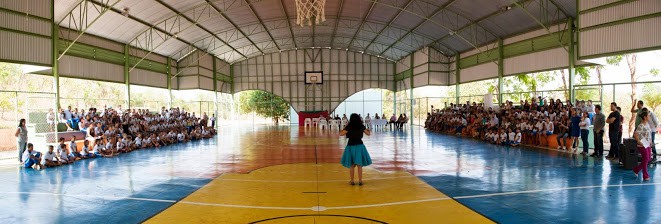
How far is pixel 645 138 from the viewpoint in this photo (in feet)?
28.8

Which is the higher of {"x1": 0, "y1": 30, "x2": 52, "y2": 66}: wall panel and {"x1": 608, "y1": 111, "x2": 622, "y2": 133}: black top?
{"x1": 0, "y1": 30, "x2": 52, "y2": 66}: wall panel

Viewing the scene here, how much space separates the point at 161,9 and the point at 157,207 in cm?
1858

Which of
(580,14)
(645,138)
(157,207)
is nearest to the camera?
(157,207)

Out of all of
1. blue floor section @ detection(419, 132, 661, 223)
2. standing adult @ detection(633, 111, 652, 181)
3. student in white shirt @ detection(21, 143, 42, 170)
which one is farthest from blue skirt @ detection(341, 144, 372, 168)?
student in white shirt @ detection(21, 143, 42, 170)

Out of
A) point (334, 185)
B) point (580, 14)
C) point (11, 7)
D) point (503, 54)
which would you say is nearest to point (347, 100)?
point (503, 54)

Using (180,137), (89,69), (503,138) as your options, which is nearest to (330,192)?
(503,138)

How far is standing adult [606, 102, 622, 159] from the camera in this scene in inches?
467

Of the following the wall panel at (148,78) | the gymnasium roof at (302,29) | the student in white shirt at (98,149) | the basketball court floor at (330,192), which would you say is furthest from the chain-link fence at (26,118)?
the gymnasium roof at (302,29)

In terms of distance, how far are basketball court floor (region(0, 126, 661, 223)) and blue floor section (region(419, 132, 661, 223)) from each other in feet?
0.06

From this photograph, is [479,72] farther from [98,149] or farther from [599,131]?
[98,149]

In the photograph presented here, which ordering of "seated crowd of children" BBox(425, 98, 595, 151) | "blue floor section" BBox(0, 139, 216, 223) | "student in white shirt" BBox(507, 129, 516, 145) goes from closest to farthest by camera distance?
1. "blue floor section" BBox(0, 139, 216, 223)
2. "seated crowd of children" BBox(425, 98, 595, 151)
3. "student in white shirt" BBox(507, 129, 516, 145)

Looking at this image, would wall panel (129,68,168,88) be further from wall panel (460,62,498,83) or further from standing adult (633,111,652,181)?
standing adult (633,111,652,181)

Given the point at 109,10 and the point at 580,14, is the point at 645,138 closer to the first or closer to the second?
the point at 580,14

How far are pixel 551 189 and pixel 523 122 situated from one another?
1017cm
